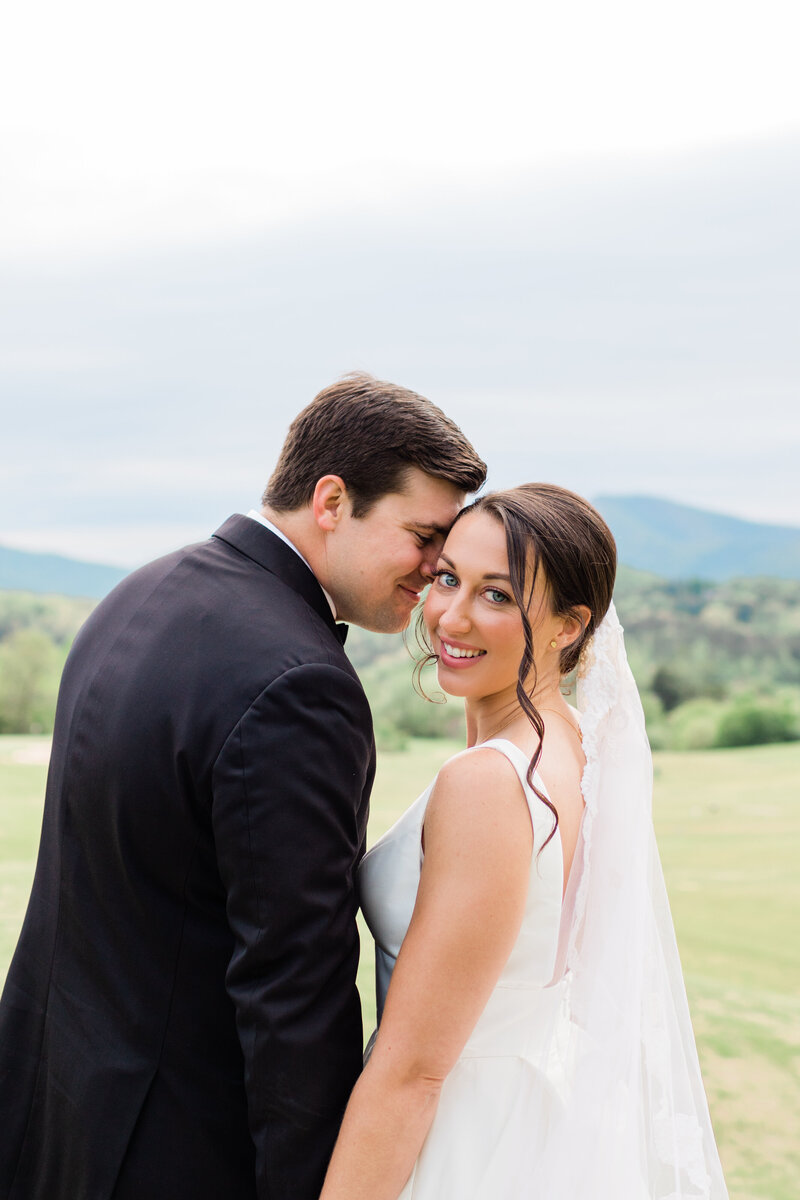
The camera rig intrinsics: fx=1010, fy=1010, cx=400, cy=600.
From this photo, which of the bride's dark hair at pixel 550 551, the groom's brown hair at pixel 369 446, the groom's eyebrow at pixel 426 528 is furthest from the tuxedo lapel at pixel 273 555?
the bride's dark hair at pixel 550 551

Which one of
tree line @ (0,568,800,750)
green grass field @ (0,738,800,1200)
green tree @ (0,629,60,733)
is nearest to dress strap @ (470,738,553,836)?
green grass field @ (0,738,800,1200)

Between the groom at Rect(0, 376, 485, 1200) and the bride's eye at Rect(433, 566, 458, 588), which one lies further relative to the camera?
the bride's eye at Rect(433, 566, 458, 588)

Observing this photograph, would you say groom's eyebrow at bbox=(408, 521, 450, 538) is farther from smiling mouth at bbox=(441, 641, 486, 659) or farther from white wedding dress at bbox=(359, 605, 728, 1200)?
white wedding dress at bbox=(359, 605, 728, 1200)

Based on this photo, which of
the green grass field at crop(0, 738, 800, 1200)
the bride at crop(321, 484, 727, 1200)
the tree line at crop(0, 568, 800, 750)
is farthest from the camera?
the tree line at crop(0, 568, 800, 750)

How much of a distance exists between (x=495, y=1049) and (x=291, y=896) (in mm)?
636

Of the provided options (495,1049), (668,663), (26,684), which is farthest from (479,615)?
(668,663)

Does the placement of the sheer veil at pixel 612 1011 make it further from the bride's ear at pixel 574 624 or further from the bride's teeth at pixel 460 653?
the bride's teeth at pixel 460 653

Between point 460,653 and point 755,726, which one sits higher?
point 460,653

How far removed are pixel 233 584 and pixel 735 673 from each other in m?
11.6

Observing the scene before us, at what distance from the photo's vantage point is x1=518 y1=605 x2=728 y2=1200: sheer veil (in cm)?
182

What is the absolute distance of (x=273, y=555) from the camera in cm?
172

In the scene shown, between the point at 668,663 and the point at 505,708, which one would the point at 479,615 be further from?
the point at 668,663

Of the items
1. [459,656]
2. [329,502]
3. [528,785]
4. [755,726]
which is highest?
[329,502]

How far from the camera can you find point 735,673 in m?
12.3
